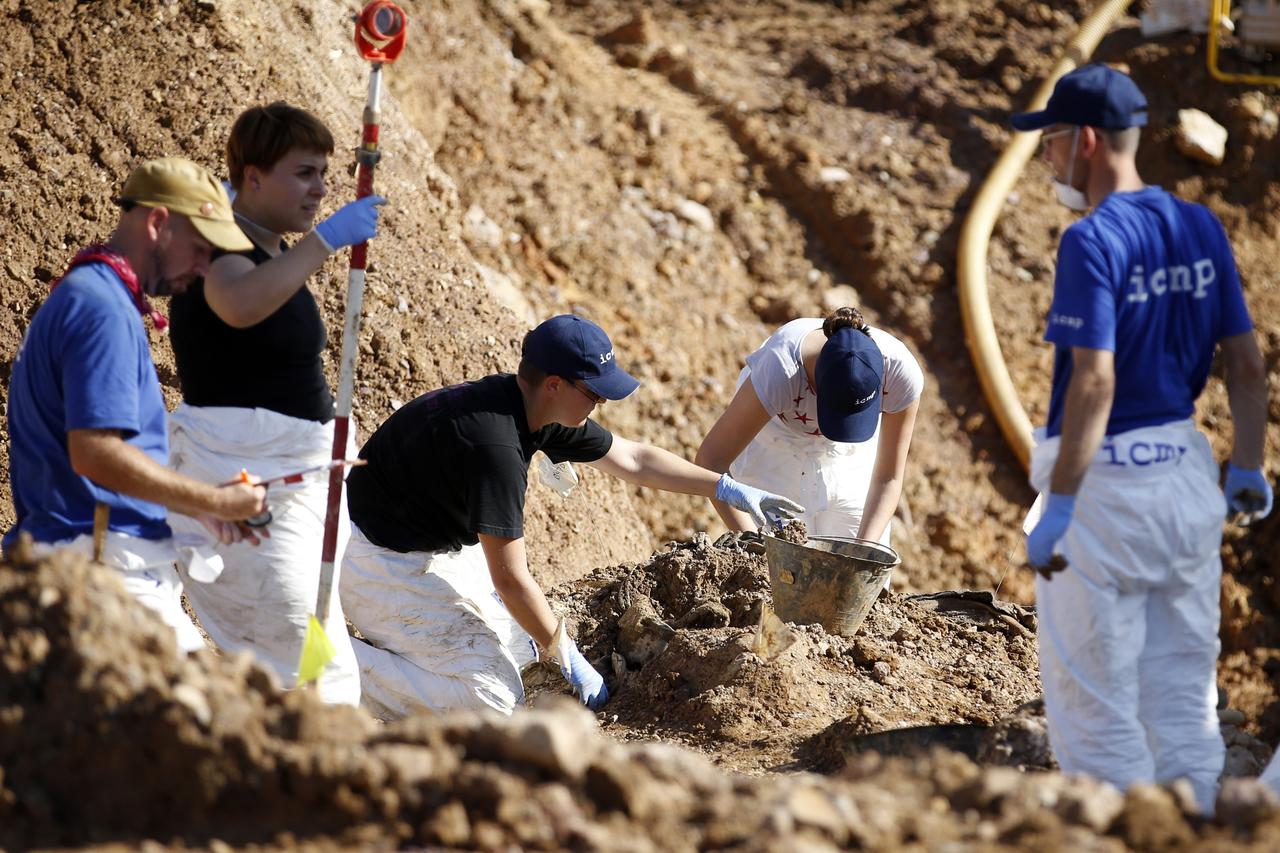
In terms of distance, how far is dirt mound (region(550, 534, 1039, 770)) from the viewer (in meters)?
4.50

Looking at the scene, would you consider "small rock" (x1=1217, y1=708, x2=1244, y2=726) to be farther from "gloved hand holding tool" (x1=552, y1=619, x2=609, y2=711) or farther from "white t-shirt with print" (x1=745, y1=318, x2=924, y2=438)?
"gloved hand holding tool" (x1=552, y1=619, x2=609, y2=711)

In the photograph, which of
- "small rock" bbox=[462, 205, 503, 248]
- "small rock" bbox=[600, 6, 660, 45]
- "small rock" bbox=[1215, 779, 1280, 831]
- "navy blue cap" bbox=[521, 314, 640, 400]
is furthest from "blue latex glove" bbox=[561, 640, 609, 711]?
"small rock" bbox=[600, 6, 660, 45]

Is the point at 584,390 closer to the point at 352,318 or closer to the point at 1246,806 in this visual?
the point at 352,318

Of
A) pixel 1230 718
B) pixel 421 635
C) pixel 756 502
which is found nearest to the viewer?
pixel 1230 718

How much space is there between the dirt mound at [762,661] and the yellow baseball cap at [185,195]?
91.8 inches

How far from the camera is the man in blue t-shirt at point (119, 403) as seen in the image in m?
2.75

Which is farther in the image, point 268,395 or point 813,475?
point 813,475

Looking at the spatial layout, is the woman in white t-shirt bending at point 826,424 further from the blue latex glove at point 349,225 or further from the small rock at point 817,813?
the small rock at point 817,813

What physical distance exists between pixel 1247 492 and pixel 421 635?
97.7 inches

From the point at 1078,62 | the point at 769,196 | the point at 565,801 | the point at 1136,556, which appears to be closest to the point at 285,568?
the point at 565,801

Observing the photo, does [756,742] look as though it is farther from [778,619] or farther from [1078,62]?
[1078,62]

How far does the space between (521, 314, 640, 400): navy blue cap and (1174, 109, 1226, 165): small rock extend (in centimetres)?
776

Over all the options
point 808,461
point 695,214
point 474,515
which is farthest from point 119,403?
point 695,214

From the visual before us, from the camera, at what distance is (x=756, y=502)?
14.9 ft
